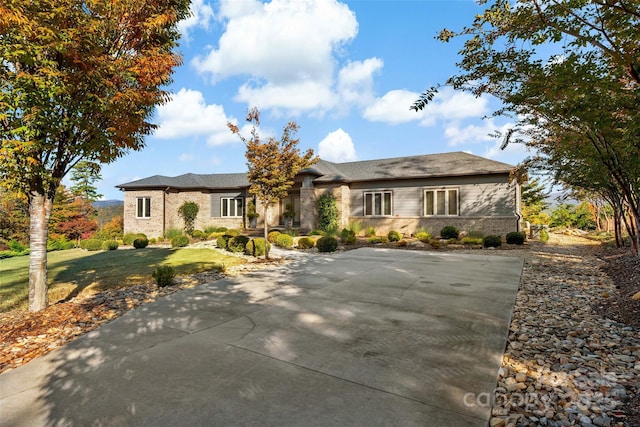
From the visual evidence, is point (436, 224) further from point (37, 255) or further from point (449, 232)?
point (37, 255)

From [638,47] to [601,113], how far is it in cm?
71

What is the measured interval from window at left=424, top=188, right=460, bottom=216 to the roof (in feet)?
3.46

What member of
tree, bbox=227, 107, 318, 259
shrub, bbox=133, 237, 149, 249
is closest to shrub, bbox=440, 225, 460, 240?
tree, bbox=227, 107, 318, 259

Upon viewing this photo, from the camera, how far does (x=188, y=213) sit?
23.5 m

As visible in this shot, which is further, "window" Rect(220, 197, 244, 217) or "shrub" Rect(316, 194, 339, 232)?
"window" Rect(220, 197, 244, 217)

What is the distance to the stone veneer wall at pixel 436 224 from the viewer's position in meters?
17.1

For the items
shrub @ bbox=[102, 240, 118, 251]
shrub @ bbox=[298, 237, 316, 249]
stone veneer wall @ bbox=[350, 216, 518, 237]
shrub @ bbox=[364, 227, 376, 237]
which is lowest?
shrub @ bbox=[102, 240, 118, 251]

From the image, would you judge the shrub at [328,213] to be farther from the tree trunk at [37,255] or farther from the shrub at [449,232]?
the tree trunk at [37,255]

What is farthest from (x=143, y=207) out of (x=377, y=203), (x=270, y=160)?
(x=377, y=203)

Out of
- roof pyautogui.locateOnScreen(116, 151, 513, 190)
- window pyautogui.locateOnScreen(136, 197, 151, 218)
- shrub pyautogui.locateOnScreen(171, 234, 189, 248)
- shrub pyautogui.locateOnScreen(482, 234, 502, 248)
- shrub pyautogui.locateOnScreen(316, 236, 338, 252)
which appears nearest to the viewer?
shrub pyautogui.locateOnScreen(316, 236, 338, 252)

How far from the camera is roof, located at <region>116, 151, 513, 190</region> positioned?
18281 mm

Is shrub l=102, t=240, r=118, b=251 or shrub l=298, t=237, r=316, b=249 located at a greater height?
shrub l=298, t=237, r=316, b=249

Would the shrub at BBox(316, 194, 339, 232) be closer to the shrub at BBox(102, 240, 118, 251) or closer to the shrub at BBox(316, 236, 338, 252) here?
the shrub at BBox(316, 236, 338, 252)

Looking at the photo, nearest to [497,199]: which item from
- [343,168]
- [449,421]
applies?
[343,168]
